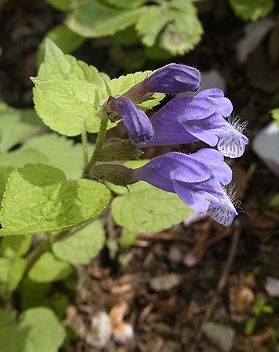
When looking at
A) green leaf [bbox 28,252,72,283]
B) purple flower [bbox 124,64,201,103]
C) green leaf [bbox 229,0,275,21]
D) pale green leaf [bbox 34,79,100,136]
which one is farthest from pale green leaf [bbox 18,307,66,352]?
green leaf [bbox 229,0,275,21]

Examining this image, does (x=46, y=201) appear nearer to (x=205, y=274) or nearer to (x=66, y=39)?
(x=205, y=274)

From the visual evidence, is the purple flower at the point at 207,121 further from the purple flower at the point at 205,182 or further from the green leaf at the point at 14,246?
the green leaf at the point at 14,246

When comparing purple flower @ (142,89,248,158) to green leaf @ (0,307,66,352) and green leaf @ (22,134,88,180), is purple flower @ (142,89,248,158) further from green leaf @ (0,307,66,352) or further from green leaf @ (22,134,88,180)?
green leaf @ (0,307,66,352)

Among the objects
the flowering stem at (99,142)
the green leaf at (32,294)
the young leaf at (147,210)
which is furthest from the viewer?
the green leaf at (32,294)

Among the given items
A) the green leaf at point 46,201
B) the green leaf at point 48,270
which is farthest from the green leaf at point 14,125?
the green leaf at point 46,201

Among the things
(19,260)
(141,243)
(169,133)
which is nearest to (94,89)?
(169,133)
